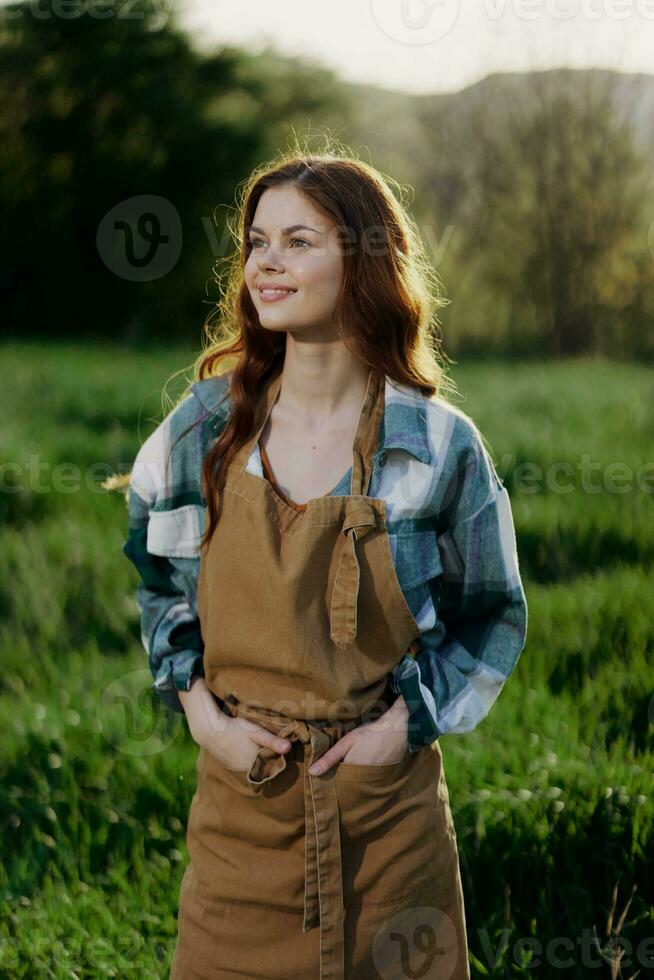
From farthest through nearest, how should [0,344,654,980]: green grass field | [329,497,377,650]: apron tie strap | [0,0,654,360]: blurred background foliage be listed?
[0,0,654,360]: blurred background foliage
[0,344,654,980]: green grass field
[329,497,377,650]: apron tie strap

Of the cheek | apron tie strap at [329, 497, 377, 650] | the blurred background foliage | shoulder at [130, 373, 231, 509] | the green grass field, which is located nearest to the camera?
apron tie strap at [329, 497, 377, 650]

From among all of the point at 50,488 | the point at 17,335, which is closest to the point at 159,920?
the point at 50,488

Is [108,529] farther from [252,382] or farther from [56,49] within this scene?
[56,49]

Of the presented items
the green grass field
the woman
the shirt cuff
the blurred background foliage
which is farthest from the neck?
the blurred background foliage

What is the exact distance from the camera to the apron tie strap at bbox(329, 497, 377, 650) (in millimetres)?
1569

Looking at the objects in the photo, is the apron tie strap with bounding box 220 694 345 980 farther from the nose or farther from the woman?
the nose

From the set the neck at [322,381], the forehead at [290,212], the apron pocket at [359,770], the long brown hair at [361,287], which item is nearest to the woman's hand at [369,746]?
the apron pocket at [359,770]

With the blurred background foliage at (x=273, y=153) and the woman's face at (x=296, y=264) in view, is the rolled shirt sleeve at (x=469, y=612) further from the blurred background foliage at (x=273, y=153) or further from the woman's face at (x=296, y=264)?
the blurred background foliage at (x=273, y=153)

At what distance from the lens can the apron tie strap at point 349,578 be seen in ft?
5.15

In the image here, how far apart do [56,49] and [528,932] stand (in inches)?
527

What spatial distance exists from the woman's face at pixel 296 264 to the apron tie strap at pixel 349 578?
13.8 inches

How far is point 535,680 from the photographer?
→ 296cm

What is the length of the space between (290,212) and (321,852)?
109 centimetres

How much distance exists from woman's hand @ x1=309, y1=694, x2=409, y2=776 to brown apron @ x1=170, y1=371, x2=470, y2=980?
19 mm
